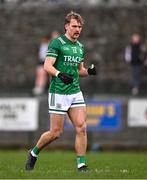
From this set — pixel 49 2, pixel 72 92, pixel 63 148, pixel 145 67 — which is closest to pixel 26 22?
pixel 49 2

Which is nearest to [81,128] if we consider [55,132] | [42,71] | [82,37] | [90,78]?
[55,132]

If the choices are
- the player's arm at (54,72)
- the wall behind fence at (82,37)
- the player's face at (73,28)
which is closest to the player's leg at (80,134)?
the player's arm at (54,72)

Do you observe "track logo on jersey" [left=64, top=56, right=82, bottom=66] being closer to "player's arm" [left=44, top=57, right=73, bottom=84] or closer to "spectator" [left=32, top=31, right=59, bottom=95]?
"player's arm" [left=44, top=57, right=73, bottom=84]

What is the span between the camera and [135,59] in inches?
1036

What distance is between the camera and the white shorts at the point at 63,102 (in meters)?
13.6

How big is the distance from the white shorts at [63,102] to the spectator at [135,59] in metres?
12.4

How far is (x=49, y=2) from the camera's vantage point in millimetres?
30312

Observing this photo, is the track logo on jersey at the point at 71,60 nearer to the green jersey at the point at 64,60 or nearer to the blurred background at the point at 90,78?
the green jersey at the point at 64,60

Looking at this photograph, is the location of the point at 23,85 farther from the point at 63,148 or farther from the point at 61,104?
the point at 61,104

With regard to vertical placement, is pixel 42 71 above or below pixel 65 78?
above

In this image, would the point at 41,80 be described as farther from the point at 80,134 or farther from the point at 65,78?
the point at 65,78

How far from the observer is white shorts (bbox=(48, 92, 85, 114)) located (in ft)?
44.7

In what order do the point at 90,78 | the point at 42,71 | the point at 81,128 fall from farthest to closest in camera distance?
the point at 90,78
the point at 42,71
the point at 81,128

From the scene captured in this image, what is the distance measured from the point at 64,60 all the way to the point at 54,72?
396mm
